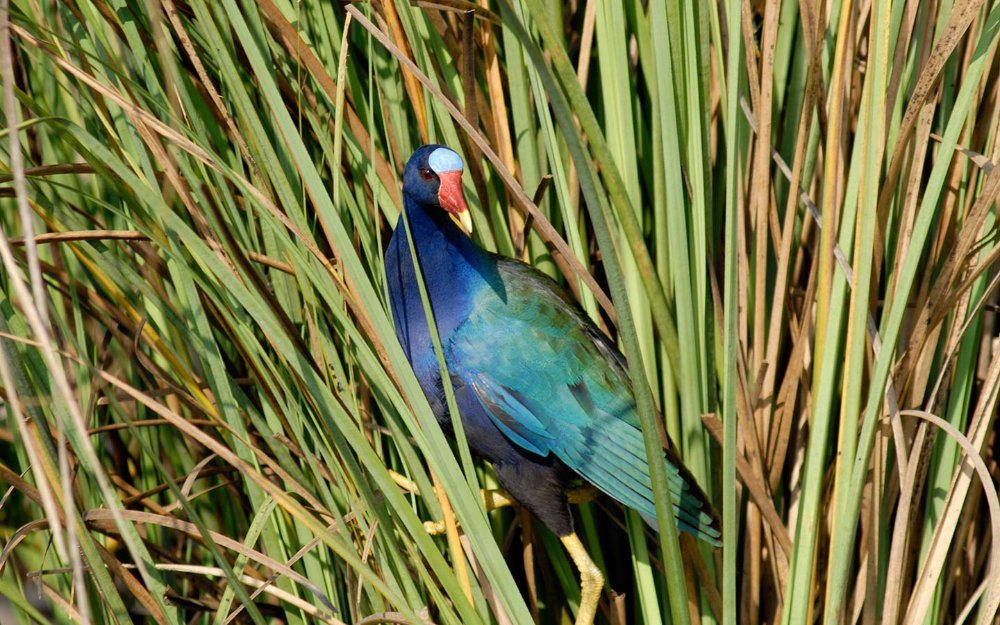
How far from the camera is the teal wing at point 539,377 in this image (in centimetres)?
160

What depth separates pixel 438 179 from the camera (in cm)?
141

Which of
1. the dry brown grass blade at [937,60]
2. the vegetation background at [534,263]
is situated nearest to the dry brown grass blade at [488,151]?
the vegetation background at [534,263]

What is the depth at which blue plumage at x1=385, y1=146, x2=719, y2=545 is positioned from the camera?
5.20ft

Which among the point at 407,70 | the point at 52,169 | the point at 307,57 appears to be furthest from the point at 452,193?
the point at 52,169

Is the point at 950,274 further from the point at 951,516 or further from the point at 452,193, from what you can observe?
the point at 452,193

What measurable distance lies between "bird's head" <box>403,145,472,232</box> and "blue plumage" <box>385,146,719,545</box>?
0.08 meters

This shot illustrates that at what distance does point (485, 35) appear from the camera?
1.57m

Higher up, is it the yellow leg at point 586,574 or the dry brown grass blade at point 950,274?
the dry brown grass blade at point 950,274

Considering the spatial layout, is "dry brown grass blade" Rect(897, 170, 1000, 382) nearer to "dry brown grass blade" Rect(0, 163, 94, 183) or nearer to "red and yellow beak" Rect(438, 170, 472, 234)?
"red and yellow beak" Rect(438, 170, 472, 234)

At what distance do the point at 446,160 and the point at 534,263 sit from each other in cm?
38

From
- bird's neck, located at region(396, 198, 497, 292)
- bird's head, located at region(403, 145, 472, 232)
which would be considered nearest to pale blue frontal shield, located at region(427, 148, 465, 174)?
bird's head, located at region(403, 145, 472, 232)

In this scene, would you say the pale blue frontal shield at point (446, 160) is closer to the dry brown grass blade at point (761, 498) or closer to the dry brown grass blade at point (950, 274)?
the dry brown grass blade at point (761, 498)

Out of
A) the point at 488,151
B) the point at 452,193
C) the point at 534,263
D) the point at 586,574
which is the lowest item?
the point at 586,574

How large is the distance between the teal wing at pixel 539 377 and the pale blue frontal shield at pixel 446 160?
0.29 metres
